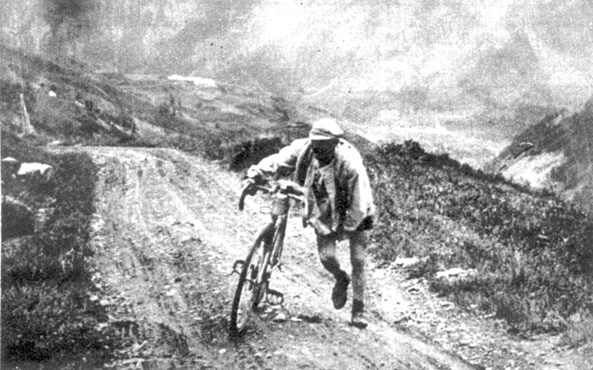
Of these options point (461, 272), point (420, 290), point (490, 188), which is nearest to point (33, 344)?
point (420, 290)

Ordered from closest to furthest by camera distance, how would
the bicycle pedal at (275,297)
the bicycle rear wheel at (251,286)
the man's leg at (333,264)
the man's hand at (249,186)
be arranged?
the bicycle rear wheel at (251,286) < the man's hand at (249,186) < the man's leg at (333,264) < the bicycle pedal at (275,297)

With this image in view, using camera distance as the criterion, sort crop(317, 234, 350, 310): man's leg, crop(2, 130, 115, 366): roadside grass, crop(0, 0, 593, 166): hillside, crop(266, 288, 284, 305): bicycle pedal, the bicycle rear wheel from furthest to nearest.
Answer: crop(0, 0, 593, 166): hillside < crop(266, 288, 284, 305): bicycle pedal < crop(317, 234, 350, 310): man's leg < the bicycle rear wheel < crop(2, 130, 115, 366): roadside grass

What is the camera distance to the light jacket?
5.10 meters

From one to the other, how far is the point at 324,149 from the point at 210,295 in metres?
1.90

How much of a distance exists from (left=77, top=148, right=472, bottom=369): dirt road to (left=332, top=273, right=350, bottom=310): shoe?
14 centimetres

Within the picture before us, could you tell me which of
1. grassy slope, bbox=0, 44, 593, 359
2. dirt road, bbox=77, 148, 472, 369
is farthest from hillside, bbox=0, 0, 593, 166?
dirt road, bbox=77, 148, 472, 369

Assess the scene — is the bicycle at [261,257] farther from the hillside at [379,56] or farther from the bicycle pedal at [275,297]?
the hillside at [379,56]

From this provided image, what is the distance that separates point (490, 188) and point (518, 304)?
16.5 ft

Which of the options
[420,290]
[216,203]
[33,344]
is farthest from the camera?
[216,203]

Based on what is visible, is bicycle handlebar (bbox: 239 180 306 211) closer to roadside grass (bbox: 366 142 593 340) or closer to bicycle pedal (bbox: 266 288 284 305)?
bicycle pedal (bbox: 266 288 284 305)

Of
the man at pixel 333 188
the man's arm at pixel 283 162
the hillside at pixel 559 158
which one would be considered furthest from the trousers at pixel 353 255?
the hillside at pixel 559 158

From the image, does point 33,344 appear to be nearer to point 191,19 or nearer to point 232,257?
point 232,257

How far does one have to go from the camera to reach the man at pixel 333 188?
5086mm

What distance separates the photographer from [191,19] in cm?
3969
